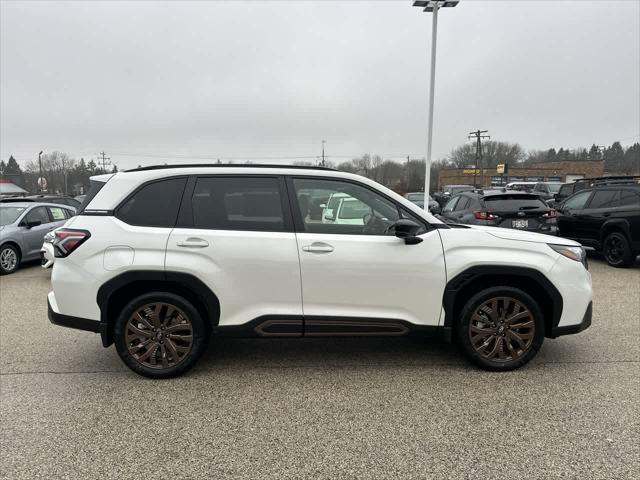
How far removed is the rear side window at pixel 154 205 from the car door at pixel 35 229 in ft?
24.2

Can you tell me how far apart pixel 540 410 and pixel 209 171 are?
129 inches

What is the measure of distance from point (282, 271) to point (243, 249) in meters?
0.37

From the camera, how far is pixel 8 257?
9.05 m

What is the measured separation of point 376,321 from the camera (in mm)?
3701

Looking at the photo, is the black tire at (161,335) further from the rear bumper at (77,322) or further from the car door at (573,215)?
the car door at (573,215)

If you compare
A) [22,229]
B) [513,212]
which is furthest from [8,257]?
[513,212]

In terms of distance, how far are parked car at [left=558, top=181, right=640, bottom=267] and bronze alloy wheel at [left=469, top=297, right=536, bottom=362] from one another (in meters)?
6.32

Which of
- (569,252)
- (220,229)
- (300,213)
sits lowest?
(569,252)

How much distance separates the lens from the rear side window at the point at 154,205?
370 centimetres

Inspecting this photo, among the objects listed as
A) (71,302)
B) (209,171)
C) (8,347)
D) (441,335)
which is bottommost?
(8,347)

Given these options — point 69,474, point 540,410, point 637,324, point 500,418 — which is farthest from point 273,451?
point 637,324

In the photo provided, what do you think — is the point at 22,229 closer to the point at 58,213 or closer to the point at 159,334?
the point at 58,213

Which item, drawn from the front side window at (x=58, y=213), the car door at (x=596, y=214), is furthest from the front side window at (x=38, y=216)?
the car door at (x=596, y=214)

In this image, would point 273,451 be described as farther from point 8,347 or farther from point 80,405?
point 8,347
